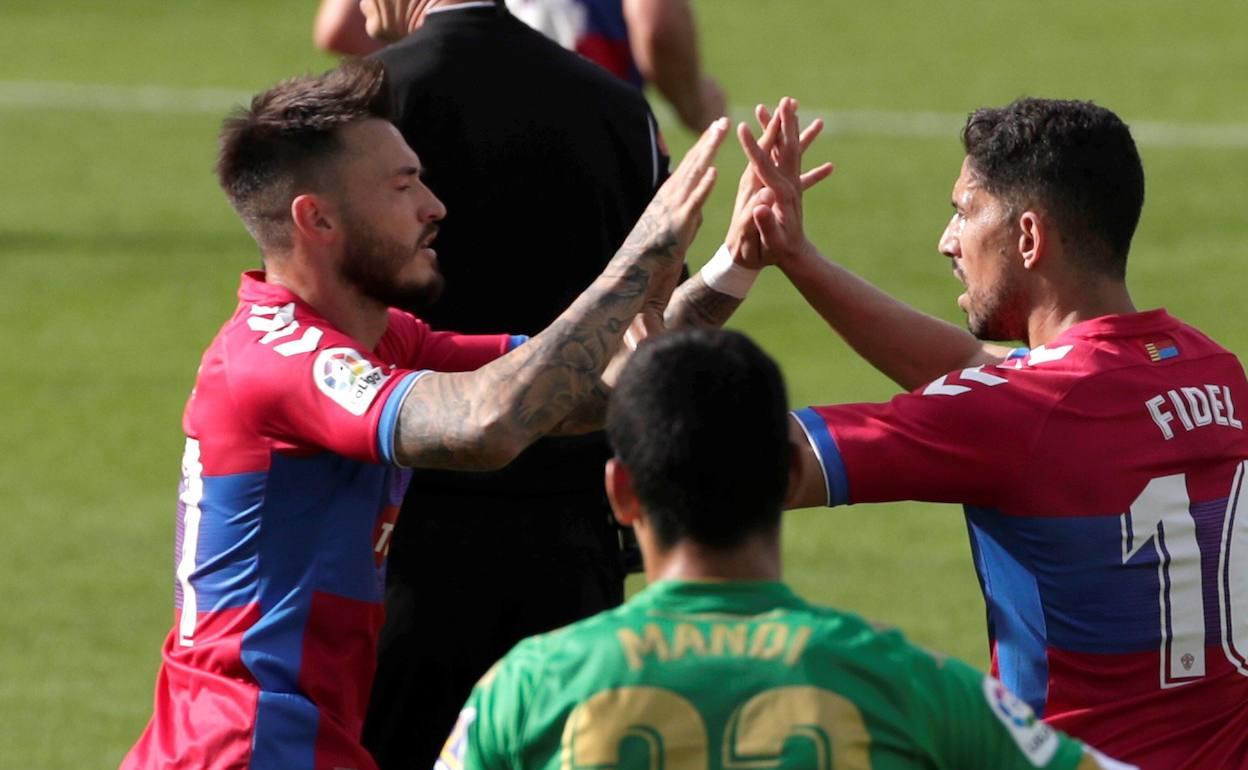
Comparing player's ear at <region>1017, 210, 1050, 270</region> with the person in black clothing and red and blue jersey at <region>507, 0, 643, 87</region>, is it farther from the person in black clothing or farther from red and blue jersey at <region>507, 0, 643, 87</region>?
red and blue jersey at <region>507, 0, 643, 87</region>

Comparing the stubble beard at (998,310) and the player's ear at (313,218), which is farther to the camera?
the stubble beard at (998,310)

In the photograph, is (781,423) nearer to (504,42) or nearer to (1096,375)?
(1096,375)

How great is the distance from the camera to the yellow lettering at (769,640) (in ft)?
11.4

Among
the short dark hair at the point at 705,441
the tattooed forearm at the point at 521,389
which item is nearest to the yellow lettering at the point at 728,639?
the short dark hair at the point at 705,441

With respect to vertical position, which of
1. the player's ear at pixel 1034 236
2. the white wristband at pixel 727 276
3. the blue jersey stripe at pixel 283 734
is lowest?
the blue jersey stripe at pixel 283 734

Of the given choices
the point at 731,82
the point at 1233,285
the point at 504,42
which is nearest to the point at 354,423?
the point at 504,42

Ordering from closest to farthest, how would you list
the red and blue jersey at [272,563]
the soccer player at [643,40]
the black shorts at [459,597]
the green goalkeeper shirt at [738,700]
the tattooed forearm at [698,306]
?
the green goalkeeper shirt at [738,700], the red and blue jersey at [272,563], the tattooed forearm at [698,306], the black shorts at [459,597], the soccer player at [643,40]

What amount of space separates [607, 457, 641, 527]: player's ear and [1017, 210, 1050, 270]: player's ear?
159 cm

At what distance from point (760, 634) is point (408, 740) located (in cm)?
244

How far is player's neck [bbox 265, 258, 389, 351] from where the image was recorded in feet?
16.2

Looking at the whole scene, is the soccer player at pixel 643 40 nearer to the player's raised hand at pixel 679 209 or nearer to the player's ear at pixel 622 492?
the player's raised hand at pixel 679 209

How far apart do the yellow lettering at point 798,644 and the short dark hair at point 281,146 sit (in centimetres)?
185

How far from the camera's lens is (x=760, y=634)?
3.50 metres

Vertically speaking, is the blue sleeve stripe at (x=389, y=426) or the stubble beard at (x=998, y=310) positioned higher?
the stubble beard at (x=998, y=310)
